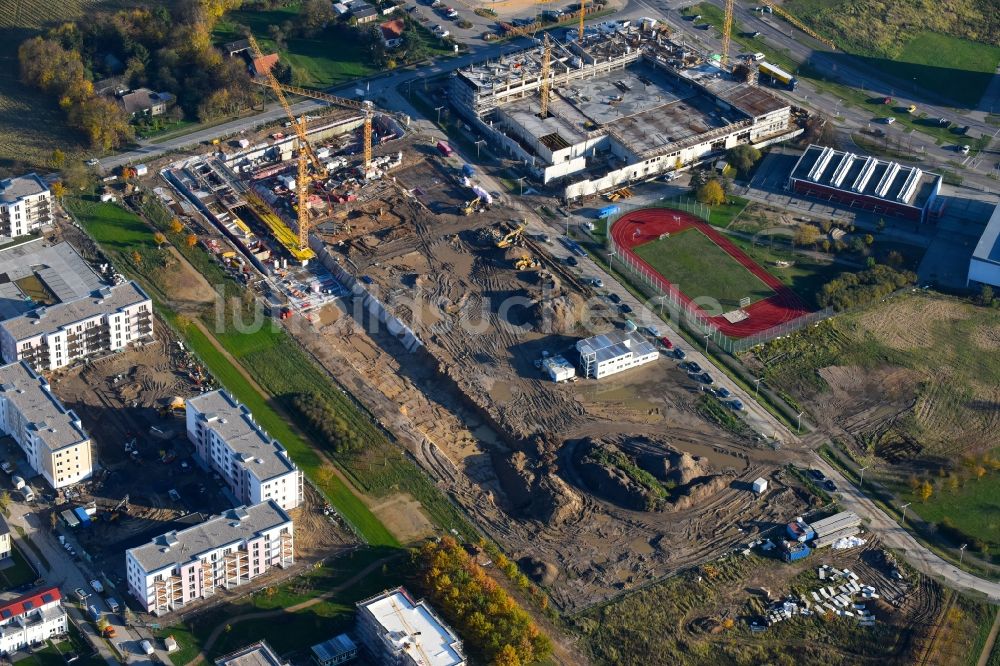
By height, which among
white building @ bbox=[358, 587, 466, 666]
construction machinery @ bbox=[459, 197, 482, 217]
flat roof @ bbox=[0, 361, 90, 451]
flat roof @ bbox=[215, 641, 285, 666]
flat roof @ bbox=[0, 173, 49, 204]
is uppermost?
flat roof @ bbox=[0, 173, 49, 204]

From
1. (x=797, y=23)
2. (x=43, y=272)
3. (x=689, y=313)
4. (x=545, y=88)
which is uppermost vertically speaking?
(x=545, y=88)

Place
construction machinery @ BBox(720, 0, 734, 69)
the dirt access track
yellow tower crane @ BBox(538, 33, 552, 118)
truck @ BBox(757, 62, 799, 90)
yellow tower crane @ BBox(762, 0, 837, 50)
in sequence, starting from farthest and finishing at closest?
yellow tower crane @ BBox(762, 0, 837, 50), construction machinery @ BBox(720, 0, 734, 69), truck @ BBox(757, 62, 799, 90), yellow tower crane @ BBox(538, 33, 552, 118), the dirt access track

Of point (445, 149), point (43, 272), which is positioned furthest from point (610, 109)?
point (43, 272)

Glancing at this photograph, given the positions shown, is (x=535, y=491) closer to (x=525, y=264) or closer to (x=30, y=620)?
(x=525, y=264)

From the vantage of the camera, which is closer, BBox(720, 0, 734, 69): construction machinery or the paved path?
the paved path

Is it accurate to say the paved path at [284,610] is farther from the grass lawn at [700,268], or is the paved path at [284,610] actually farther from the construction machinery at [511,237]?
the grass lawn at [700,268]

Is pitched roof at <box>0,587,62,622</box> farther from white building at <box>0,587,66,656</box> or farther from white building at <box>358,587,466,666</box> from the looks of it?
white building at <box>358,587,466,666</box>

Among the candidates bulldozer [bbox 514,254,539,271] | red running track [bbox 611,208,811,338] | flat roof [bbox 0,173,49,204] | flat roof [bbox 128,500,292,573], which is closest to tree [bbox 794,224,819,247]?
red running track [bbox 611,208,811,338]

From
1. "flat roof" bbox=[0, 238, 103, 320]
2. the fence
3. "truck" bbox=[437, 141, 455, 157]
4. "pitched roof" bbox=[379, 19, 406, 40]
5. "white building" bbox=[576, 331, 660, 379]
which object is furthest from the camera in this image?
"pitched roof" bbox=[379, 19, 406, 40]
